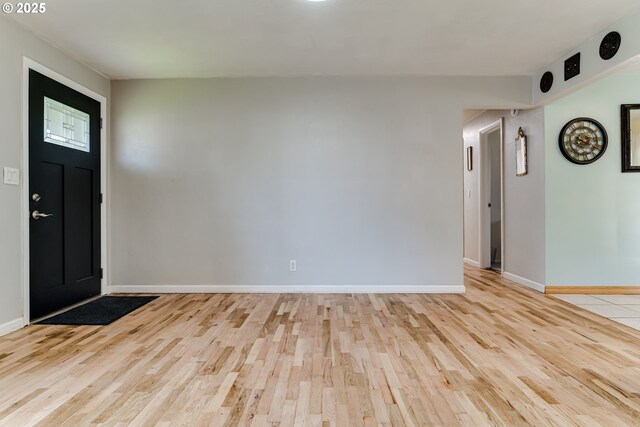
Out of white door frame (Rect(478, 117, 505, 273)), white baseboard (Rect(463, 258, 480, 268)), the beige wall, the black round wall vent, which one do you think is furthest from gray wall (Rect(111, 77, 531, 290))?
white baseboard (Rect(463, 258, 480, 268))

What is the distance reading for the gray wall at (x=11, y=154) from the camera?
275cm

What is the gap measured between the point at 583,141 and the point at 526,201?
2.82 feet

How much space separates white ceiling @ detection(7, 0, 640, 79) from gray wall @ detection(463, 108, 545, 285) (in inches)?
30.8

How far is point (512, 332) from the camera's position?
9.14 ft

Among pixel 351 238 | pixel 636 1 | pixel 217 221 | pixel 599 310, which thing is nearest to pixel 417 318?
pixel 351 238

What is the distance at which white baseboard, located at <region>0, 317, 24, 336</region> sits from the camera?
2.72 metres

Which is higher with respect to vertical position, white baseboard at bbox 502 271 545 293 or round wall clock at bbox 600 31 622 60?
round wall clock at bbox 600 31 622 60

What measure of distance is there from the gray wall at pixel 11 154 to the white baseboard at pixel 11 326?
0.10 ft

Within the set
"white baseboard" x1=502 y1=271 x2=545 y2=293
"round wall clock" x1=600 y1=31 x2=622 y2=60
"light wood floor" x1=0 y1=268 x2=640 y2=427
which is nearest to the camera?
"light wood floor" x1=0 y1=268 x2=640 y2=427

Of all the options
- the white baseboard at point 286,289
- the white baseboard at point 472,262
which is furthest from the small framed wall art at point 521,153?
the white baseboard at point 472,262

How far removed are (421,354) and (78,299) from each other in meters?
3.32

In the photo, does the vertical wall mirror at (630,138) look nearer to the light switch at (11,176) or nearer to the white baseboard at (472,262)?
the white baseboard at (472,262)

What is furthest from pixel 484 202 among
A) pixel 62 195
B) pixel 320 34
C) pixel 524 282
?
pixel 62 195

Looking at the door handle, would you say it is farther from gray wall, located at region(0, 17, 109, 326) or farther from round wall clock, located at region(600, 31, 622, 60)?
round wall clock, located at region(600, 31, 622, 60)
